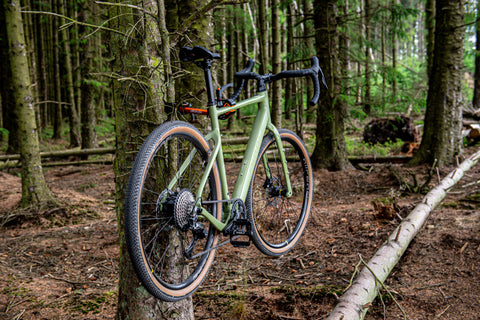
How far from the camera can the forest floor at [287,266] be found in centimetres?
304

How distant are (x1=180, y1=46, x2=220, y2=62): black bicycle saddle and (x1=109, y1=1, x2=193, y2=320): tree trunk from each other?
128 millimetres

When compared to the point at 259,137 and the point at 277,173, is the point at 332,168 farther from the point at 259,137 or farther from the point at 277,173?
the point at 259,137

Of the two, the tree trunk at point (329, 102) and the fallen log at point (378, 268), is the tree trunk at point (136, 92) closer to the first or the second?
the fallen log at point (378, 268)

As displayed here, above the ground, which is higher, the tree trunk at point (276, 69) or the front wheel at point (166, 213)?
the tree trunk at point (276, 69)

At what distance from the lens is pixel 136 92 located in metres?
2.21

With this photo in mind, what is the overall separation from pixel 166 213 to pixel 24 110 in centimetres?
463

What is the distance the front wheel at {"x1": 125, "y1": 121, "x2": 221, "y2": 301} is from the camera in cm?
173

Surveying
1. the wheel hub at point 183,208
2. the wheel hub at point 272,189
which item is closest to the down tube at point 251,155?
the wheel hub at point 272,189

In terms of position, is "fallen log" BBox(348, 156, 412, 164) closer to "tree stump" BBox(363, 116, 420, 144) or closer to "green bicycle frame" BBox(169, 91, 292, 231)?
"tree stump" BBox(363, 116, 420, 144)

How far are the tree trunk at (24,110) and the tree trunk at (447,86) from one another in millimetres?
6760

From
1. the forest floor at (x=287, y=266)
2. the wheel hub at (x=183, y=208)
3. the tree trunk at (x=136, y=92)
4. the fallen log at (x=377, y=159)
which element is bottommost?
the forest floor at (x=287, y=266)

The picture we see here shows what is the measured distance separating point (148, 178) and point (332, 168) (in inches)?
211

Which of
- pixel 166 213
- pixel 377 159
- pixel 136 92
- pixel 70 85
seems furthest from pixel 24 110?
pixel 70 85

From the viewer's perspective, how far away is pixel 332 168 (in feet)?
22.9
